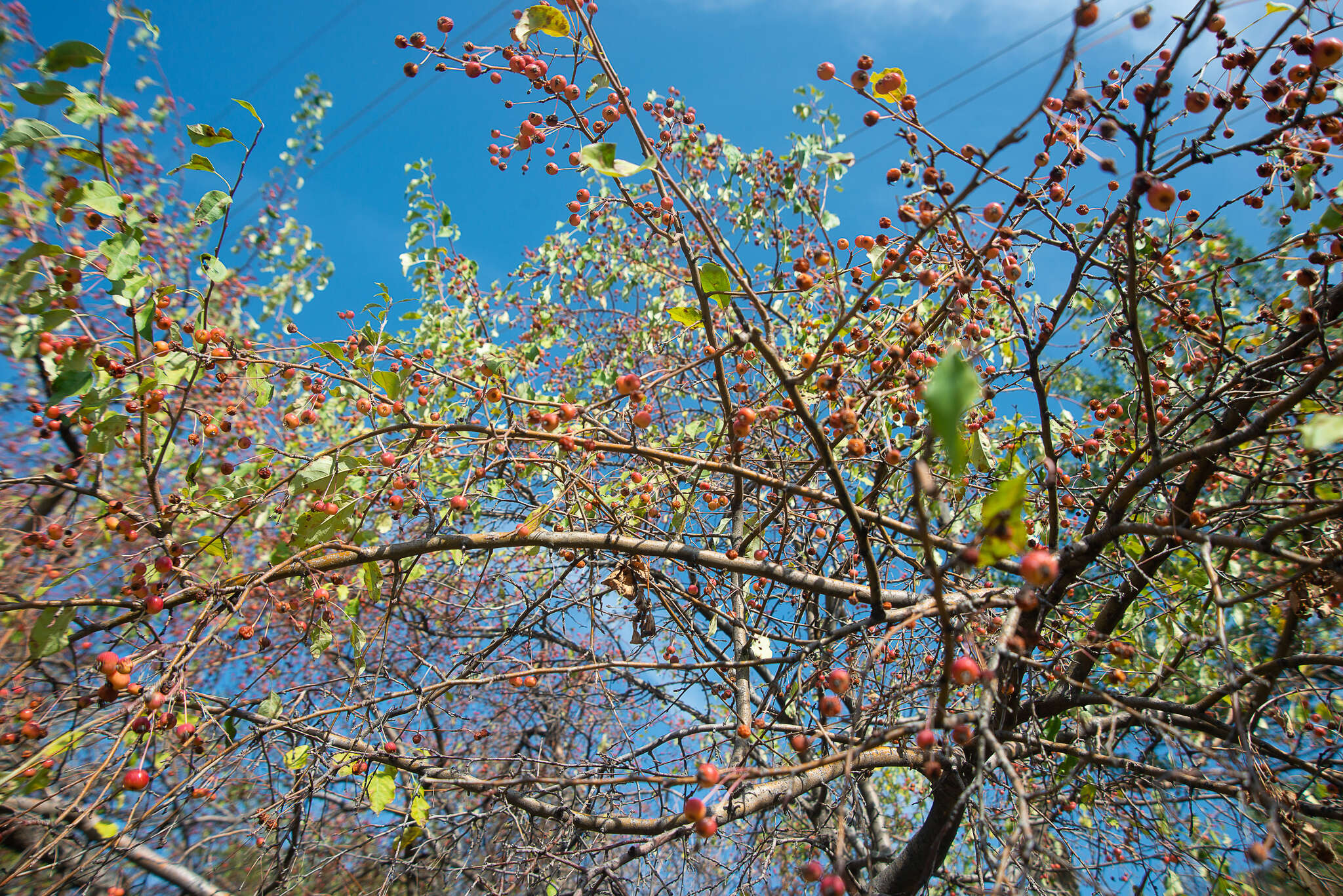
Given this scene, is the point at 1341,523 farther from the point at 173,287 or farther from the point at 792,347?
the point at 173,287

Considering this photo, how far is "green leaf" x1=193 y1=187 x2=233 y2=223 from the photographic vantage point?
1.89 meters

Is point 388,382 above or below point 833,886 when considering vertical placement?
above

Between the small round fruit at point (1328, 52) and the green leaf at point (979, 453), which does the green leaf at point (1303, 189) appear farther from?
the green leaf at point (979, 453)

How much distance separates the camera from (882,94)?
5.92 ft

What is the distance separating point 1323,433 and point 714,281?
3.77 ft

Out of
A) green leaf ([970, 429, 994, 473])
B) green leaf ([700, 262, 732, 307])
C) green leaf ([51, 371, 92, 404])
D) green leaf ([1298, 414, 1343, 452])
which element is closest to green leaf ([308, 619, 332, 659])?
green leaf ([51, 371, 92, 404])

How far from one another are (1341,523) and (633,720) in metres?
3.66

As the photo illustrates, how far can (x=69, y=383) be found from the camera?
191 cm

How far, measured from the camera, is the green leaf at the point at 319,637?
2.08 m

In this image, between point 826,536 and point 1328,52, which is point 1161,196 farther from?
point 826,536

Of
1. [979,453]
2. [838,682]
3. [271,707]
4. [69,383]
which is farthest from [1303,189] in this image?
[271,707]

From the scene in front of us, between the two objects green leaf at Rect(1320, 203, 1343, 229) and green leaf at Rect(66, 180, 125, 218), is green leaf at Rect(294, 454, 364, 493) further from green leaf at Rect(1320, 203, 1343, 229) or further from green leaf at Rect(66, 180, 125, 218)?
green leaf at Rect(1320, 203, 1343, 229)

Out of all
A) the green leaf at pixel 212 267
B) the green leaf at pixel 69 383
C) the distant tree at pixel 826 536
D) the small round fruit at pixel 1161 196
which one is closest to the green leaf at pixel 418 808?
the distant tree at pixel 826 536

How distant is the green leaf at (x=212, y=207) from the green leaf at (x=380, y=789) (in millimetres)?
1744
